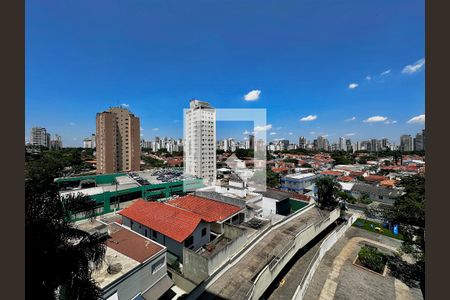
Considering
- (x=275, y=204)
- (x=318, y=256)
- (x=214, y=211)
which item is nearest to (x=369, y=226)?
(x=275, y=204)

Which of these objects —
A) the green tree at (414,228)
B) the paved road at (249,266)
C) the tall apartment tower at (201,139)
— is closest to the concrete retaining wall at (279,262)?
the paved road at (249,266)

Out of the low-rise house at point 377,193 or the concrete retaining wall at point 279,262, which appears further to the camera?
the low-rise house at point 377,193

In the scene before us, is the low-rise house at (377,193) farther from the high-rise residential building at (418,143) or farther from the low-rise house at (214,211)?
the high-rise residential building at (418,143)

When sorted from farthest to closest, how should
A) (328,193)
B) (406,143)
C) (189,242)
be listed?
(406,143) < (328,193) < (189,242)

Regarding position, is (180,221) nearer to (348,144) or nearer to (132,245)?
(132,245)

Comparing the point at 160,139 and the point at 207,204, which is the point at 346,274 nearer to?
the point at 207,204
